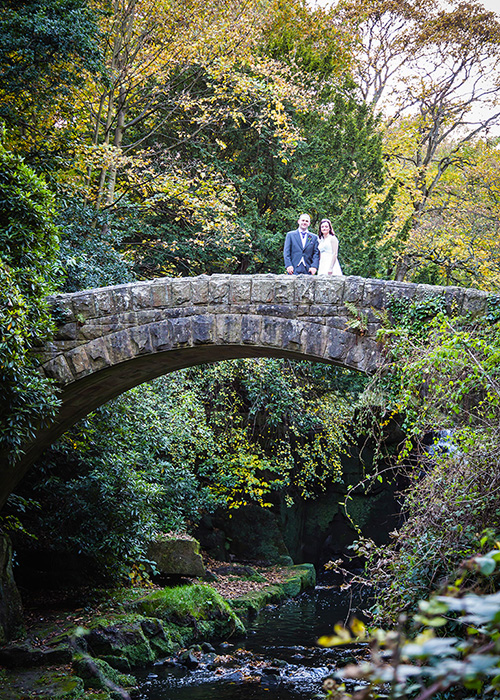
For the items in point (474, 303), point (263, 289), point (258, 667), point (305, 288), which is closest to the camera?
point (474, 303)

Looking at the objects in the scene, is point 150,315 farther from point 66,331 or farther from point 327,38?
point 327,38

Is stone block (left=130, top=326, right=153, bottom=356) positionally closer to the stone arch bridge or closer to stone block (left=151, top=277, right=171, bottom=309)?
the stone arch bridge

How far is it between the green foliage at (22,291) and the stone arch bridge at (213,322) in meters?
0.37

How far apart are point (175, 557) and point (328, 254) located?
526 cm

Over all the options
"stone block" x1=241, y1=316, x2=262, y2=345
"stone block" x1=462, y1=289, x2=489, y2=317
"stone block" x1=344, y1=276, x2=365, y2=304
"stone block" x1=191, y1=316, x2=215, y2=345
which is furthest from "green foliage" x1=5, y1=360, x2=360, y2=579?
"stone block" x1=462, y1=289, x2=489, y2=317

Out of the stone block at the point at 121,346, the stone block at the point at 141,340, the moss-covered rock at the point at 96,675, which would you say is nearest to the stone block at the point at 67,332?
the stone block at the point at 121,346

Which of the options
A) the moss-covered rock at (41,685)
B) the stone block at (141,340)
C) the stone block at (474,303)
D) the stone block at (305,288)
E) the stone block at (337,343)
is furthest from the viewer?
the stone block at (141,340)

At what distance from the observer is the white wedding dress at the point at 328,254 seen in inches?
281

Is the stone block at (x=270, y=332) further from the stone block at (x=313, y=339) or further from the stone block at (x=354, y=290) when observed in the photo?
the stone block at (x=354, y=290)

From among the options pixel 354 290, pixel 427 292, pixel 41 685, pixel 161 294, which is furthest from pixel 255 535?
pixel 427 292

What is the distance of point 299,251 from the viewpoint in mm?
7176

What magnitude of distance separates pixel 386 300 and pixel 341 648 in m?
4.79

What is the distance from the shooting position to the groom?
7115 millimetres

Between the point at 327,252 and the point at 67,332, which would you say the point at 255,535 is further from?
the point at 67,332
